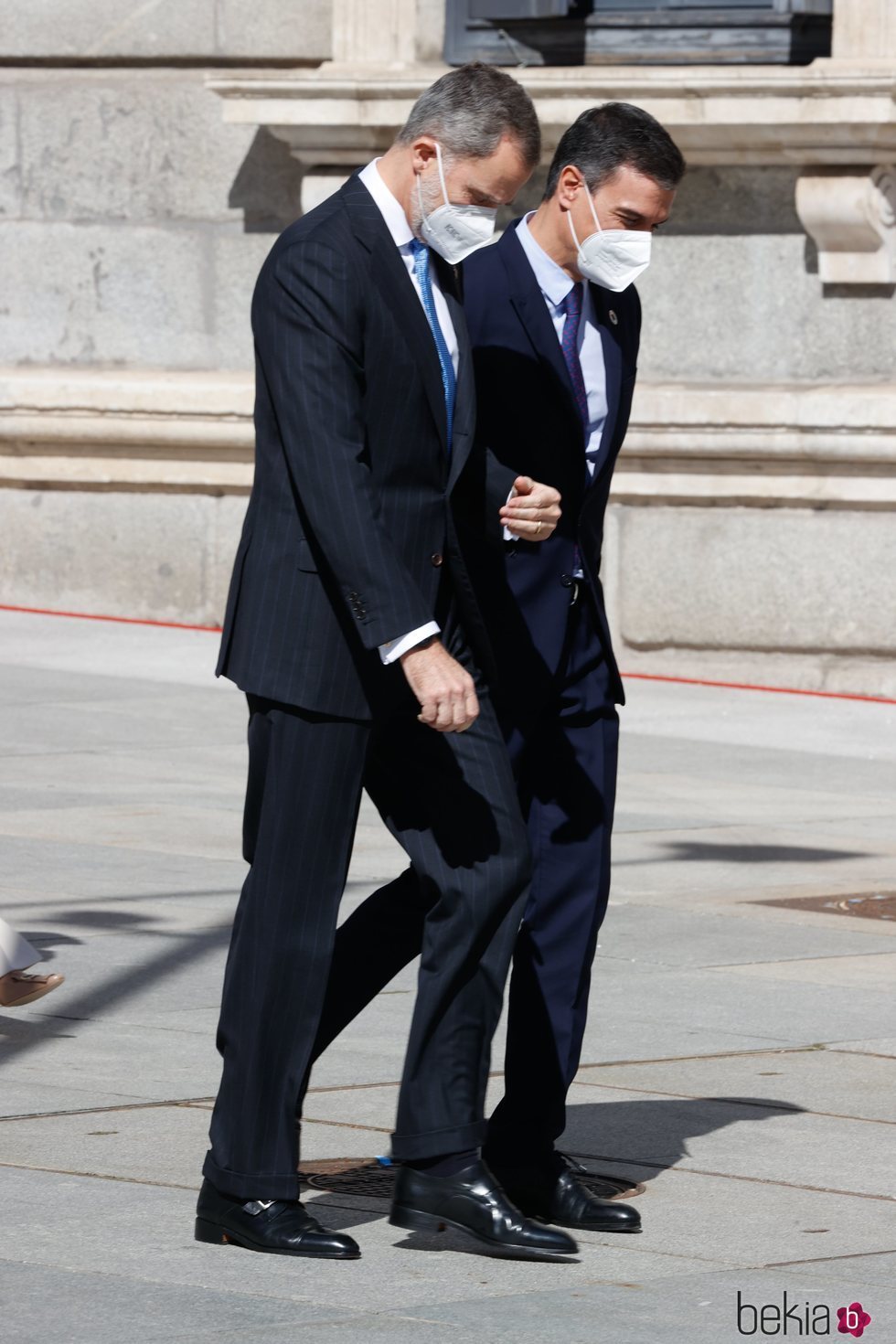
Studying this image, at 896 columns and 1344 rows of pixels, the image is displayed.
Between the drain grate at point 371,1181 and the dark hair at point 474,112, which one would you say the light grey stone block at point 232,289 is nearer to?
the drain grate at point 371,1181

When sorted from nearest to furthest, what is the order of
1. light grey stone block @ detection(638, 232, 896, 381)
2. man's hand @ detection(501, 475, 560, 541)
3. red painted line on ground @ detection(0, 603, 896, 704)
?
man's hand @ detection(501, 475, 560, 541) → red painted line on ground @ detection(0, 603, 896, 704) → light grey stone block @ detection(638, 232, 896, 381)

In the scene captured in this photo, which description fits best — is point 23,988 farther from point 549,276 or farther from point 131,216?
point 131,216

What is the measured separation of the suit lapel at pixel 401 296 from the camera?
4309mm

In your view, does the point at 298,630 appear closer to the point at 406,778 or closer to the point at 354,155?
the point at 406,778

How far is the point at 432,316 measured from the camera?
444 cm

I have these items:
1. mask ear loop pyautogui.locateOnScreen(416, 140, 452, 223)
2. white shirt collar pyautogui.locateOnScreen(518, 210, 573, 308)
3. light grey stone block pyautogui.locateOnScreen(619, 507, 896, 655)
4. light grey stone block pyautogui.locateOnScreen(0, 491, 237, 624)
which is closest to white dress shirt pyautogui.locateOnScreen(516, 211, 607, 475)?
white shirt collar pyautogui.locateOnScreen(518, 210, 573, 308)

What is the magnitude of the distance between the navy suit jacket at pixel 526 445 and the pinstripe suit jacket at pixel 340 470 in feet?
1.06

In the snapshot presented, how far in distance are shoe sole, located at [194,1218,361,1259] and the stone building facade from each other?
825cm

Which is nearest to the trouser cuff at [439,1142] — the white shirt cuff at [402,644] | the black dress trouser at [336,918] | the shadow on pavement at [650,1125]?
the black dress trouser at [336,918]

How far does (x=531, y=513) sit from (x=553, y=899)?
714 mm

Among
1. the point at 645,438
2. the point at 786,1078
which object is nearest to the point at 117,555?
the point at 645,438

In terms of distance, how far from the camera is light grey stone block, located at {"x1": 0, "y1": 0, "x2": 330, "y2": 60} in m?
13.5

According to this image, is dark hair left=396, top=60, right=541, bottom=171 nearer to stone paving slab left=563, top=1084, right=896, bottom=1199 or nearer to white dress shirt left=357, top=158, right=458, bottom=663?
white dress shirt left=357, top=158, right=458, bottom=663

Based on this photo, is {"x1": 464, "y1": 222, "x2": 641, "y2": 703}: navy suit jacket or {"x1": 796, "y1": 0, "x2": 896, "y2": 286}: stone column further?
{"x1": 796, "y1": 0, "x2": 896, "y2": 286}: stone column
